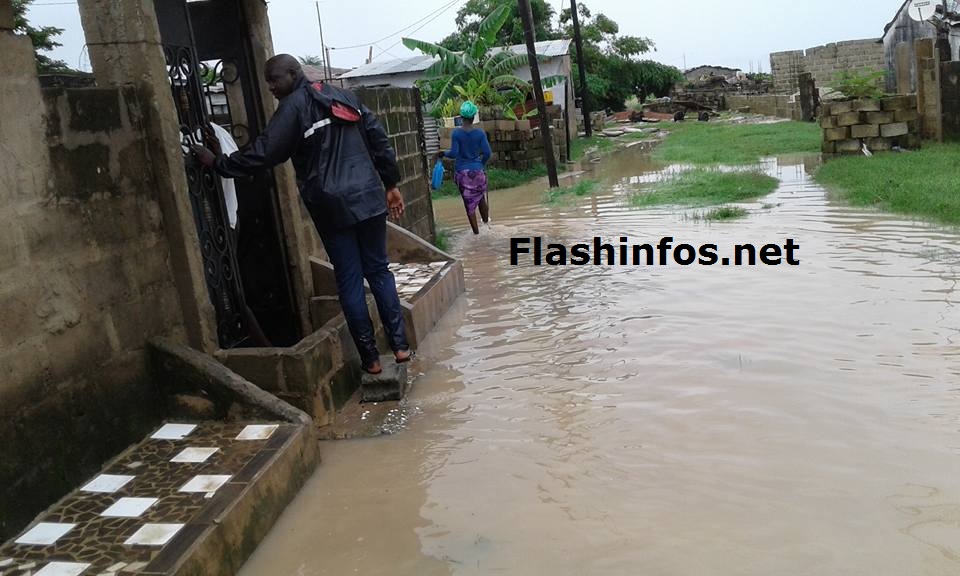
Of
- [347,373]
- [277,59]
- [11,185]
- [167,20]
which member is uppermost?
[167,20]

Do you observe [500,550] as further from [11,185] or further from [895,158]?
[895,158]

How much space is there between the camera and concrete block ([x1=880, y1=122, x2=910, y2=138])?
45.4 feet

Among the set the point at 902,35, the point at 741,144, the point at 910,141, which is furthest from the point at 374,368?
the point at 902,35

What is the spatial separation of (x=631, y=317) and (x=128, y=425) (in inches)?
141

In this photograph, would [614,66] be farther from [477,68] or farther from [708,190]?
[708,190]

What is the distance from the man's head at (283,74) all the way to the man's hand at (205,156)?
516 millimetres

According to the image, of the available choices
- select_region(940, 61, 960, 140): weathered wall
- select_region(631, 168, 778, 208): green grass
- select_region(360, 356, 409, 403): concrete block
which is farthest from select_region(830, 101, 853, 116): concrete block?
select_region(360, 356, 409, 403): concrete block

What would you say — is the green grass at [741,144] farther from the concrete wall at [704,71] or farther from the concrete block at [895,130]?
the concrete wall at [704,71]

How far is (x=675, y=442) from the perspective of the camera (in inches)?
150

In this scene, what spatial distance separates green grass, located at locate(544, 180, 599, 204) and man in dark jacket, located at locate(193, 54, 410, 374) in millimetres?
8925

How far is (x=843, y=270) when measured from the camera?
21.7ft

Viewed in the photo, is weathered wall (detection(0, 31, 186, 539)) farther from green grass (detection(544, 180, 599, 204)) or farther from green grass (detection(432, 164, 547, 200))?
green grass (detection(432, 164, 547, 200))

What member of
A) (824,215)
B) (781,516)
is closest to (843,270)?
(824,215)

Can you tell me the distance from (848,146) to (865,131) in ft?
1.21
